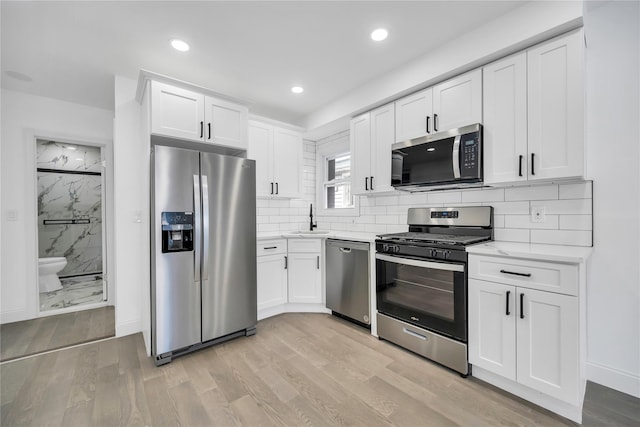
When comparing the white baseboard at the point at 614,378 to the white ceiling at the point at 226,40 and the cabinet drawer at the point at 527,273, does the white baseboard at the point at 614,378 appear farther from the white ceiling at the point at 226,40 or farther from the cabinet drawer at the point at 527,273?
the white ceiling at the point at 226,40

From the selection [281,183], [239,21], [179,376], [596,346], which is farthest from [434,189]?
[179,376]

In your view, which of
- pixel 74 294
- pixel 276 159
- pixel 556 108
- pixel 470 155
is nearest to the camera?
pixel 556 108

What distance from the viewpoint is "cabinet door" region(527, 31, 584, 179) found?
68.5 inches

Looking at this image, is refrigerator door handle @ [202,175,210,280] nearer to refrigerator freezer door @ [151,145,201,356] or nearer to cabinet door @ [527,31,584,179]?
refrigerator freezer door @ [151,145,201,356]

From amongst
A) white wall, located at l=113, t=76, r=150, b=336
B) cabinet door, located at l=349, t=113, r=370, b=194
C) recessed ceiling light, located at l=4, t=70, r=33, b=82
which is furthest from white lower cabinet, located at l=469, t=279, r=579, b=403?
recessed ceiling light, located at l=4, t=70, r=33, b=82

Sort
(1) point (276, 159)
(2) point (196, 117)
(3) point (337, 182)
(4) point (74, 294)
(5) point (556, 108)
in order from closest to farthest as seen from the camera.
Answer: (5) point (556, 108) → (2) point (196, 117) → (1) point (276, 159) → (3) point (337, 182) → (4) point (74, 294)

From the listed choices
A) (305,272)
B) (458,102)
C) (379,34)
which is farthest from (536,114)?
(305,272)

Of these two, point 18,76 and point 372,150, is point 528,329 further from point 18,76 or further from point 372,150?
point 18,76

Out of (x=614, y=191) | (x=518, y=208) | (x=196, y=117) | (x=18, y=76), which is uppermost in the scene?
(x=18, y=76)

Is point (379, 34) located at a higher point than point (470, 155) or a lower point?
higher

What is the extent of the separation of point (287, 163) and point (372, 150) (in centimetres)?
120

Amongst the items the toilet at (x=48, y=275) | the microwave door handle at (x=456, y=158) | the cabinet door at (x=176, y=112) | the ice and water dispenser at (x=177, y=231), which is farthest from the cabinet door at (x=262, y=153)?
the toilet at (x=48, y=275)

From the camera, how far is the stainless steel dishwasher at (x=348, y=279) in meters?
2.83

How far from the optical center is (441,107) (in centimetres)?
241
